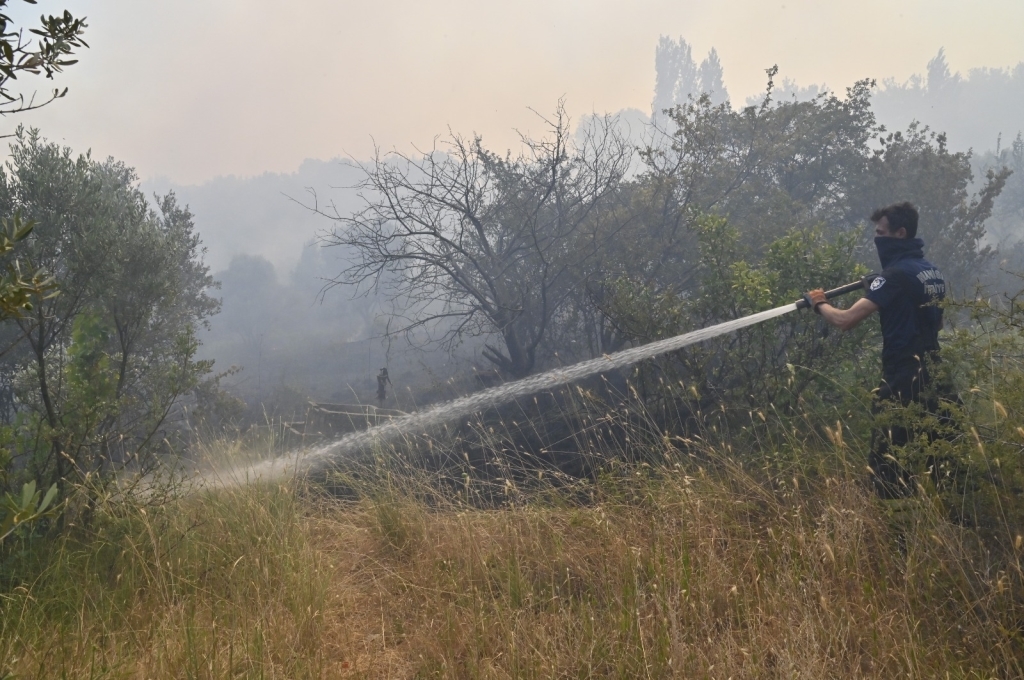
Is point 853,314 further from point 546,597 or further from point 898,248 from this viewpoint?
point 546,597

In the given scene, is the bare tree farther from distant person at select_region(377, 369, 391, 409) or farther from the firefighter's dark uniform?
the firefighter's dark uniform

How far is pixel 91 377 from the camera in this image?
15.2 feet

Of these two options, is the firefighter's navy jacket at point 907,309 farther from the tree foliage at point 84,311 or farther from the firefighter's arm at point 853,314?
the tree foliage at point 84,311

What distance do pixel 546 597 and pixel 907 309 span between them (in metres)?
2.66

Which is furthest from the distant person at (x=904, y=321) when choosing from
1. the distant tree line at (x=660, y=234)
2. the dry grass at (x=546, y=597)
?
the distant tree line at (x=660, y=234)

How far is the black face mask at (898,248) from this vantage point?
4.04 meters

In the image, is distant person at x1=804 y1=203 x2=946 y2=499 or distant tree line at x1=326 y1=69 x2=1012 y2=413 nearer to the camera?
distant person at x1=804 y1=203 x2=946 y2=499

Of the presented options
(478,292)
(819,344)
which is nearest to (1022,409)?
(819,344)

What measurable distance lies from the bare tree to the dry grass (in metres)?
6.86

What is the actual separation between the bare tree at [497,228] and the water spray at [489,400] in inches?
83.4

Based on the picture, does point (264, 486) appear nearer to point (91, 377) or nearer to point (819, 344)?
point (91, 377)

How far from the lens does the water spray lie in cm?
486

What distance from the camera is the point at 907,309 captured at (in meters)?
3.91

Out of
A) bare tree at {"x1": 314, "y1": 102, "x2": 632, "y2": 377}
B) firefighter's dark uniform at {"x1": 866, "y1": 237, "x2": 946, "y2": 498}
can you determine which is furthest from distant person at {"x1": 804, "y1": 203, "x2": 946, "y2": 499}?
bare tree at {"x1": 314, "y1": 102, "x2": 632, "y2": 377}
